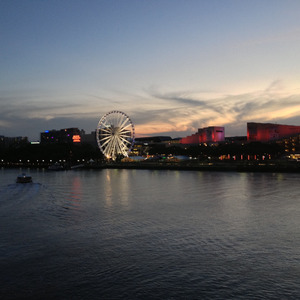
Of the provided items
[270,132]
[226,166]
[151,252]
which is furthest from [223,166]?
[151,252]

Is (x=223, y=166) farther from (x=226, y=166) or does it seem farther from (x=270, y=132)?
(x=270, y=132)

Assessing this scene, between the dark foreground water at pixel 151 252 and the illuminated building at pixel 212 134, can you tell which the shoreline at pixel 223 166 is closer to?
the dark foreground water at pixel 151 252

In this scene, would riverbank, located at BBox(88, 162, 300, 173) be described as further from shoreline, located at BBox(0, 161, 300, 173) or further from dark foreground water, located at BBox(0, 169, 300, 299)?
dark foreground water, located at BBox(0, 169, 300, 299)

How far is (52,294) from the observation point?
1019 cm

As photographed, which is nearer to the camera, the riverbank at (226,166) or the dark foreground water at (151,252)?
the dark foreground water at (151,252)

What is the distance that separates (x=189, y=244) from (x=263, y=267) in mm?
3597

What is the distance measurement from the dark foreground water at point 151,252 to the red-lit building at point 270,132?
100887 mm

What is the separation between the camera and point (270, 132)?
12131cm

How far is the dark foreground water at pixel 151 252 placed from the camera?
1052 centimetres

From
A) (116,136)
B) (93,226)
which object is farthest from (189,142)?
(93,226)

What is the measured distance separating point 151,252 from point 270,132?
115120mm

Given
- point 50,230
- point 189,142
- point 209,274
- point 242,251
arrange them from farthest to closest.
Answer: point 189,142 → point 50,230 → point 242,251 → point 209,274

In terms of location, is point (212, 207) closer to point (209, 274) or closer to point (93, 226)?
point (93, 226)

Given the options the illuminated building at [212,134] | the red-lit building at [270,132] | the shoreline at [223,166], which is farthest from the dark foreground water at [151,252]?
the illuminated building at [212,134]
